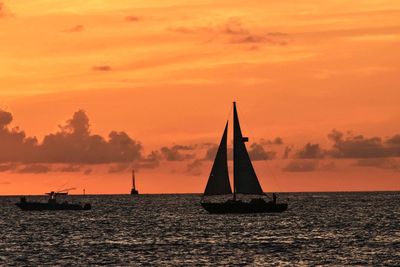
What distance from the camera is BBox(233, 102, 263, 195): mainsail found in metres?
162

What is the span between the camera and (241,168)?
163 metres

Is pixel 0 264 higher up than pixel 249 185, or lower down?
lower down

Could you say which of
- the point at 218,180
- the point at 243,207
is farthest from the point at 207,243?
the point at 243,207

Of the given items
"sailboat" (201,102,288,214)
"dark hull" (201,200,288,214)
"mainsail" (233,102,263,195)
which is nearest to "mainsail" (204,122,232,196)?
"sailboat" (201,102,288,214)

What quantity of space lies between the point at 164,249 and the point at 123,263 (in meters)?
15.8

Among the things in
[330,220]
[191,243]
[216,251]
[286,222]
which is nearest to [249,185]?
[286,222]

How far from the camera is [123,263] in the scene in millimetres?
95500

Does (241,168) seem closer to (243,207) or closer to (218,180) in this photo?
(218,180)

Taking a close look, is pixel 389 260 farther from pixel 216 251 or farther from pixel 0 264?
pixel 0 264

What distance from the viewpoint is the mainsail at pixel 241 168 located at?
162375 millimetres

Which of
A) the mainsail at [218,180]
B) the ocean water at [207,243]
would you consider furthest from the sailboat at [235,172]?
the ocean water at [207,243]

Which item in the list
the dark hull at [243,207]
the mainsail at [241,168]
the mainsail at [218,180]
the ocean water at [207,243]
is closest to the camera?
the ocean water at [207,243]

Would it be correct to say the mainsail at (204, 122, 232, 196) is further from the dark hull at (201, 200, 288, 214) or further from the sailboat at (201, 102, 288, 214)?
the dark hull at (201, 200, 288, 214)

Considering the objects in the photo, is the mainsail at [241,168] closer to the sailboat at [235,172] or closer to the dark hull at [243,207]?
the sailboat at [235,172]
